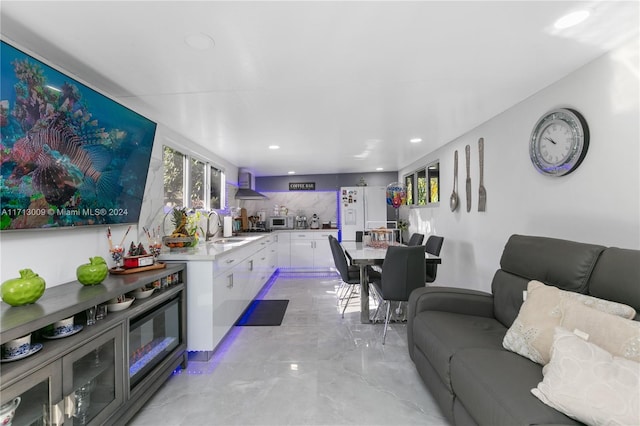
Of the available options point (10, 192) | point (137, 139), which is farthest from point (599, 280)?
point (137, 139)

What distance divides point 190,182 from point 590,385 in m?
3.98

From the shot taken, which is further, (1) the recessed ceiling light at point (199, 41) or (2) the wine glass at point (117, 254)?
(2) the wine glass at point (117, 254)

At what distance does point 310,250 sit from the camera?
5.98m

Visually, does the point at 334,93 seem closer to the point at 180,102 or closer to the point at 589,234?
the point at 180,102

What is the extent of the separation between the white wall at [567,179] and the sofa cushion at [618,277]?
0.40 m

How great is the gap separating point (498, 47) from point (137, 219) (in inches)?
119

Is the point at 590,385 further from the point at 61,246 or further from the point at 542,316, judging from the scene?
the point at 61,246

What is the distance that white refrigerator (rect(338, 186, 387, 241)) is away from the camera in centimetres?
615

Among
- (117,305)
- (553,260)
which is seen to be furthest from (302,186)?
(553,260)

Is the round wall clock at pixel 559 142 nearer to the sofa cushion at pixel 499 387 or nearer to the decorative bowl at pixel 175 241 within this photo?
the sofa cushion at pixel 499 387

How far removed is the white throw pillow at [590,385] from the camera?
936 mm


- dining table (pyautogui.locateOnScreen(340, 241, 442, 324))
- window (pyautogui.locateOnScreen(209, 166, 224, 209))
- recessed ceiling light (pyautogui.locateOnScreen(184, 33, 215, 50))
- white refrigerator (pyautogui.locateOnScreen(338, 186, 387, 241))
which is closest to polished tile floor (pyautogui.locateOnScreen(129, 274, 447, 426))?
dining table (pyautogui.locateOnScreen(340, 241, 442, 324))

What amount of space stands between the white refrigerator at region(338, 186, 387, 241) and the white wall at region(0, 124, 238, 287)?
412 centimetres

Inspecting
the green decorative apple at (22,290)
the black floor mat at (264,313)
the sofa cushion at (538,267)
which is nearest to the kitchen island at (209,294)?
the black floor mat at (264,313)
